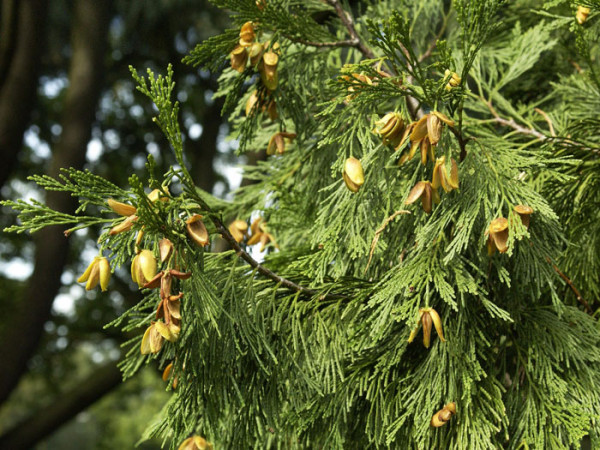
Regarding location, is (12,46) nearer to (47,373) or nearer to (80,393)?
(80,393)

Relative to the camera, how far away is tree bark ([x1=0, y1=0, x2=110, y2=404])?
3674 mm

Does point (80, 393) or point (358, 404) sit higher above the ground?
point (358, 404)

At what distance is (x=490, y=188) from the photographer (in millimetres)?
1114

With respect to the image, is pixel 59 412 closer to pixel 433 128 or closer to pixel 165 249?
pixel 165 249

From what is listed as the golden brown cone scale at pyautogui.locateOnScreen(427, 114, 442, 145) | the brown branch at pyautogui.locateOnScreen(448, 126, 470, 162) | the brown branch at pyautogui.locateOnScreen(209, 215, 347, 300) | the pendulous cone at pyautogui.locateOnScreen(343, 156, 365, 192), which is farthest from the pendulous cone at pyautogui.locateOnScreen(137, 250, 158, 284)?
the brown branch at pyautogui.locateOnScreen(448, 126, 470, 162)

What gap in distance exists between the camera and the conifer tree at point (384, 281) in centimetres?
99

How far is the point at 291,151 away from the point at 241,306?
91cm

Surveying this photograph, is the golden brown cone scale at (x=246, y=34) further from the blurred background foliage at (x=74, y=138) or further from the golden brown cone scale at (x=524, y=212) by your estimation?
the blurred background foliage at (x=74, y=138)

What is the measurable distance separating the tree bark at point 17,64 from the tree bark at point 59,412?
6.39 ft

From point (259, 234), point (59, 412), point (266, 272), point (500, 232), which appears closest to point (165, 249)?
point (266, 272)

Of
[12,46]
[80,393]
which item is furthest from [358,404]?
[80,393]

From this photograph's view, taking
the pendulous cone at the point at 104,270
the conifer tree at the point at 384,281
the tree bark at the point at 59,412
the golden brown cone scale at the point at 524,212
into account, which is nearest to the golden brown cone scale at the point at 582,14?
the conifer tree at the point at 384,281

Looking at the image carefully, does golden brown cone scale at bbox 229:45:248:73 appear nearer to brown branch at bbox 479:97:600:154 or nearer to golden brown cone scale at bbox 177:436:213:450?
brown branch at bbox 479:97:600:154

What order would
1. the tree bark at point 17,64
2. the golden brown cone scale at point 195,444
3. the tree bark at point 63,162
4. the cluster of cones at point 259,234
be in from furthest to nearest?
1. the tree bark at point 63,162
2. the tree bark at point 17,64
3. the cluster of cones at point 259,234
4. the golden brown cone scale at point 195,444
